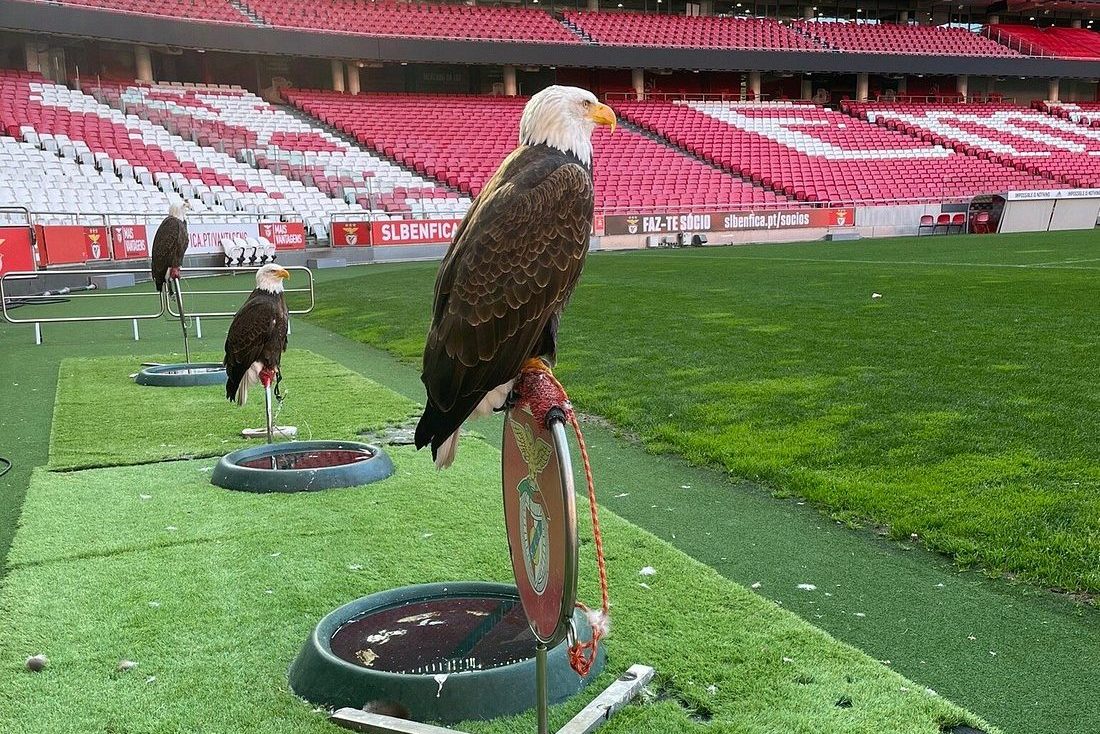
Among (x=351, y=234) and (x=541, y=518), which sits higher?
(x=351, y=234)

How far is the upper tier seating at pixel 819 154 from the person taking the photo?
2802 centimetres

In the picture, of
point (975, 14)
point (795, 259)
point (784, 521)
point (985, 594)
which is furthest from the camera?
point (975, 14)

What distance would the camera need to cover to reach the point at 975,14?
43250 millimetres

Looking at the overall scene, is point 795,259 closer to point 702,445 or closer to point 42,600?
point 702,445

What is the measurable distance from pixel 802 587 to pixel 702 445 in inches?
66.3

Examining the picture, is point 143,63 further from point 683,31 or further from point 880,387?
point 880,387

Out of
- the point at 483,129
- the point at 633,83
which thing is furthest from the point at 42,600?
the point at 633,83

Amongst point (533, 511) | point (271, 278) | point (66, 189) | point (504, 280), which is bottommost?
point (533, 511)

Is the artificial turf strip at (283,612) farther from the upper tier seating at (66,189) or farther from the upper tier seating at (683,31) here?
the upper tier seating at (683,31)

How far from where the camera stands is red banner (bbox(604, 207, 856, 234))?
23.4 m

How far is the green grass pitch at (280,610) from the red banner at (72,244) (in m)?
11.2

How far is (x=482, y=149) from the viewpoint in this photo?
89.7 feet

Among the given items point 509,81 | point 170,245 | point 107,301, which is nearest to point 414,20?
point 509,81

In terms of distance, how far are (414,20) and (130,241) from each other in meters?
18.5
